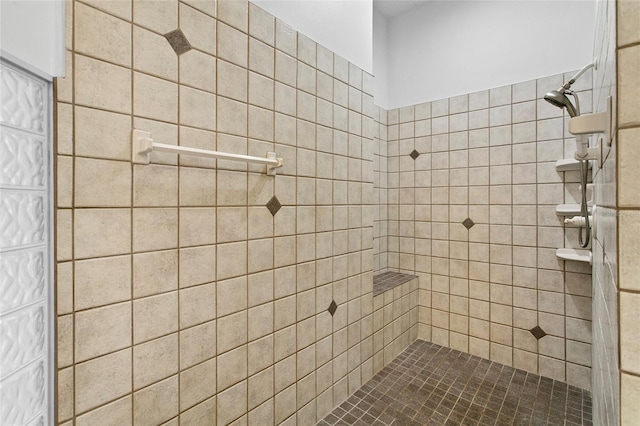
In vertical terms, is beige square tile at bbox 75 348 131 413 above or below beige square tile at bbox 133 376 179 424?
above

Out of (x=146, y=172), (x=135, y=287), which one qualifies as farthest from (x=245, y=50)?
(x=135, y=287)

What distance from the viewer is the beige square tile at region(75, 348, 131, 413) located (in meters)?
0.81

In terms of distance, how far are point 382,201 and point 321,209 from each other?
1.09 meters

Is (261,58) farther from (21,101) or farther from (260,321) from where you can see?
(260,321)

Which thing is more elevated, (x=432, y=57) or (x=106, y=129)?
(x=432, y=57)

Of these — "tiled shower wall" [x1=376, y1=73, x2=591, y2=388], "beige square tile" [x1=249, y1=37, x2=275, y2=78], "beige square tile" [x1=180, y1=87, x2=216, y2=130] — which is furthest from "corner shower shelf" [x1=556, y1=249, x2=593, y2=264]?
"beige square tile" [x1=180, y1=87, x2=216, y2=130]

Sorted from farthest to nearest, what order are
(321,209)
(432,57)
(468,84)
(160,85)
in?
(432,57) < (468,84) < (321,209) < (160,85)

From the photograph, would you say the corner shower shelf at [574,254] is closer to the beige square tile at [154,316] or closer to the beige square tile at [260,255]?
the beige square tile at [260,255]

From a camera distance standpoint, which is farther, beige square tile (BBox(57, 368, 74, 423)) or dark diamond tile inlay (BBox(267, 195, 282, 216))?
dark diamond tile inlay (BBox(267, 195, 282, 216))

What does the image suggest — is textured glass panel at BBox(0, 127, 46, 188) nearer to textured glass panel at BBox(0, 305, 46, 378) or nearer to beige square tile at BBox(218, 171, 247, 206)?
textured glass panel at BBox(0, 305, 46, 378)

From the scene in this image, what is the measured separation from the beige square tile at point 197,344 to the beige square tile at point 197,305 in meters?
0.03

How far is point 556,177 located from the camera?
1.82 metres

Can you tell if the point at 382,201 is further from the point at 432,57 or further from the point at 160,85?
the point at 160,85

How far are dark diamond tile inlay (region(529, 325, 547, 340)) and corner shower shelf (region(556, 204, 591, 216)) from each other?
72cm
